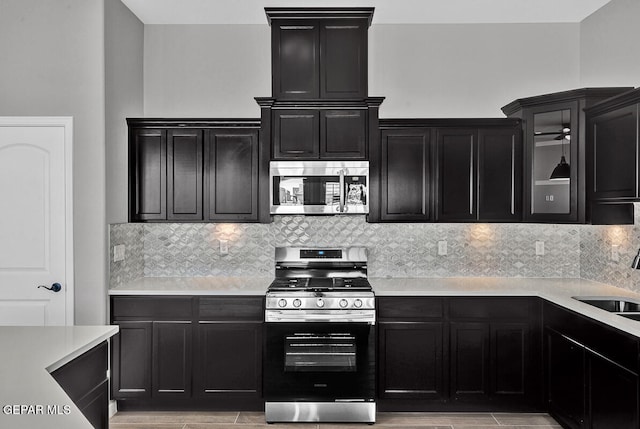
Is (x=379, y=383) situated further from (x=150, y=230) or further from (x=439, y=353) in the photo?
(x=150, y=230)

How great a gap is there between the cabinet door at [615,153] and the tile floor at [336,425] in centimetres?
175

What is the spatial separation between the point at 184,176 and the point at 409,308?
211cm

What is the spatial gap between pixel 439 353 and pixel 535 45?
9.38ft

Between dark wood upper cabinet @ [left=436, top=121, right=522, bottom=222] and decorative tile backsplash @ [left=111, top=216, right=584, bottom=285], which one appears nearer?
dark wood upper cabinet @ [left=436, top=121, right=522, bottom=222]

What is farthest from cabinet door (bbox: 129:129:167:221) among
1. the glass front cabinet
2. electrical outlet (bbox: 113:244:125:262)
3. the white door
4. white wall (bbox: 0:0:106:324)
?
the glass front cabinet

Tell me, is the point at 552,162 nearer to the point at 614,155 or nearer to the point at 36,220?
the point at 614,155

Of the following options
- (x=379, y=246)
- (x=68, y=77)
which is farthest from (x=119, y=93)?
(x=379, y=246)

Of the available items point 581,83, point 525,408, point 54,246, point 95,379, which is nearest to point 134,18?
point 54,246

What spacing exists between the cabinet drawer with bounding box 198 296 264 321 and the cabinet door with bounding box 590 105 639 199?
2608 millimetres

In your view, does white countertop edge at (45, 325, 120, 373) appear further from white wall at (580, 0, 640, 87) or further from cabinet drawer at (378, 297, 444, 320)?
white wall at (580, 0, 640, 87)

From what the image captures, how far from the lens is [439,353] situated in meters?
3.70

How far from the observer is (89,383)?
2.25 metres

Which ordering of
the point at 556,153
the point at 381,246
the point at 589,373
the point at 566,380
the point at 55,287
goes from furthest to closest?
1. the point at 381,246
2. the point at 556,153
3. the point at 55,287
4. the point at 566,380
5. the point at 589,373

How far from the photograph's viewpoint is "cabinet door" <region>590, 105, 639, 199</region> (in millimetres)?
3076
